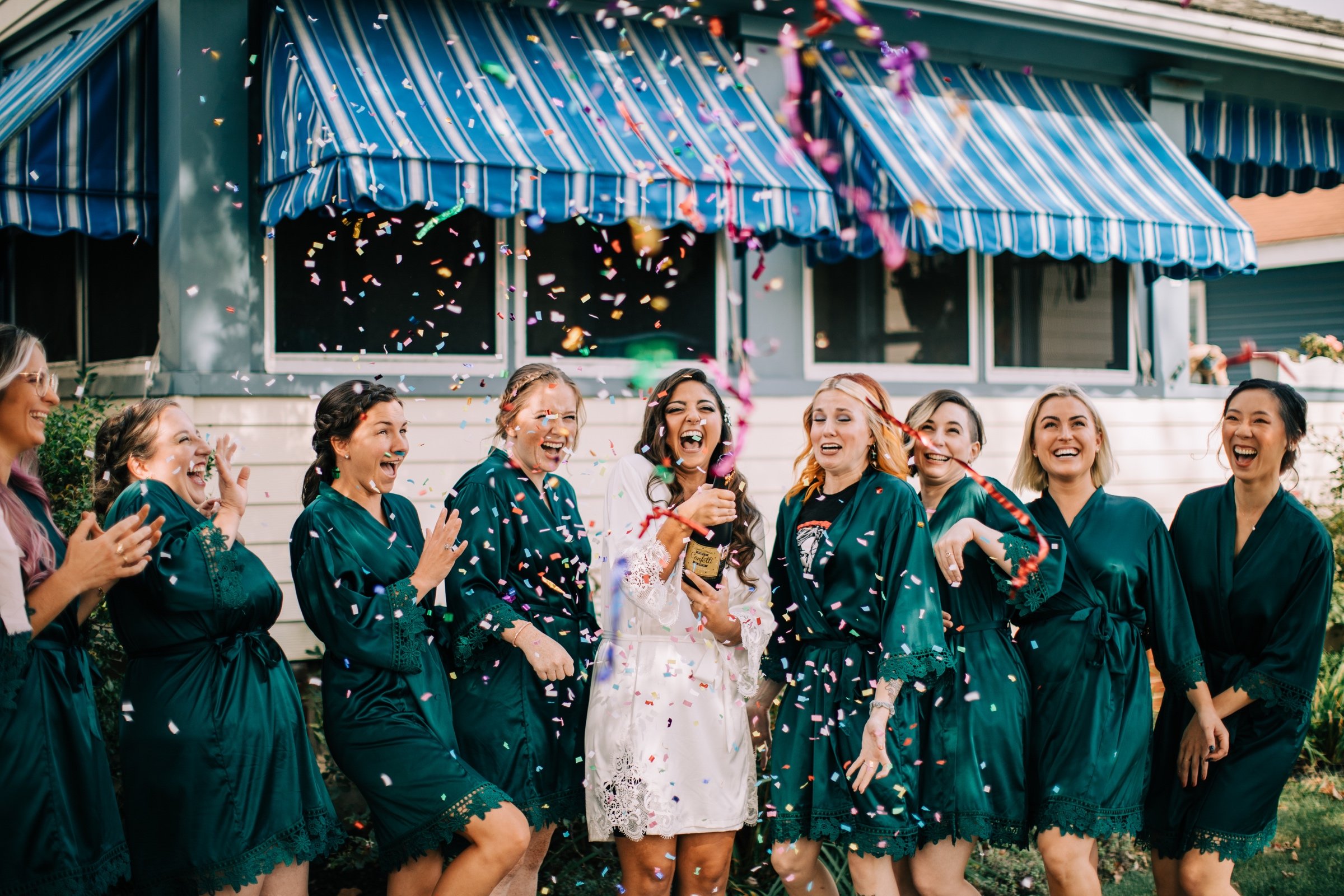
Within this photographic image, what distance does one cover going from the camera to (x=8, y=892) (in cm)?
303

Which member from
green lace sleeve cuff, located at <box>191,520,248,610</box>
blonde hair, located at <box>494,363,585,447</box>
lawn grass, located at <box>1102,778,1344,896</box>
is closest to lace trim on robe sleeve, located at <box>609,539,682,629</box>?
blonde hair, located at <box>494,363,585,447</box>

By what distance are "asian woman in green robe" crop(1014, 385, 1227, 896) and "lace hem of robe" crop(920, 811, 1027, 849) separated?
0.10 meters

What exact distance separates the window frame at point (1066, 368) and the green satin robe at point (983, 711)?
4910 mm

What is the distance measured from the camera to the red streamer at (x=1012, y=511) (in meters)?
3.77

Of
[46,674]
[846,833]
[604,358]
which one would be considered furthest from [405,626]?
[604,358]

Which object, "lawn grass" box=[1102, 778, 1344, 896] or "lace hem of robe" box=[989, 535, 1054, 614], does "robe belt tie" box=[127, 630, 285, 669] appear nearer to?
"lace hem of robe" box=[989, 535, 1054, 614]

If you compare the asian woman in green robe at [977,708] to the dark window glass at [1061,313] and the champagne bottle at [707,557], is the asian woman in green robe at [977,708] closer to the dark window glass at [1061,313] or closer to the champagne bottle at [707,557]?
the champagne bottle at [707,557]

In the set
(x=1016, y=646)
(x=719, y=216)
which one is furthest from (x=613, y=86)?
(x=1016, y=646)

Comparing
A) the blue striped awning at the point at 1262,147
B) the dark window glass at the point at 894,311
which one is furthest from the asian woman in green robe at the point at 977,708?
the blue striped awning at the point at 1262,147

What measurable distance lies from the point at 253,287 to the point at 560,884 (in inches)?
141

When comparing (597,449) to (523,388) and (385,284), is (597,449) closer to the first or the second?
(385,284)

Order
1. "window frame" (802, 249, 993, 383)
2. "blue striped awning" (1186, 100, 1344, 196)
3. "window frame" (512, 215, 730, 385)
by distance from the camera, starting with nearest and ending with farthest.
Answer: "window frame" (512, 215, 730, 385), "window frame" (802, 249, 993, 383), "blue striped awning" (1186, 100, 1344, 196)

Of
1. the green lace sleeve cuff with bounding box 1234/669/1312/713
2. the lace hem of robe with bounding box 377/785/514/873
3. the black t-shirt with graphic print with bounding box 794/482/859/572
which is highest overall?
the black t-shirt with graphic print with bounding box 794/482/859/572

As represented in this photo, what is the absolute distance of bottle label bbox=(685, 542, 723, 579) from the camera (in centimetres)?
369
